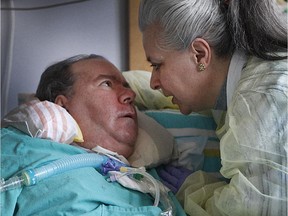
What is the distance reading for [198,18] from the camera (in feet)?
3.34

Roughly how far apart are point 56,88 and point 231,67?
0.57m

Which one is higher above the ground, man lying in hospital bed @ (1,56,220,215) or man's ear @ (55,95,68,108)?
man's ear @ (55,95,68,108)

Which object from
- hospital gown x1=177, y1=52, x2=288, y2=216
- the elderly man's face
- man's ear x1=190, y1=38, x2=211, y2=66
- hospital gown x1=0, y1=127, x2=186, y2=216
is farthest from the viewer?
the elderly man's face

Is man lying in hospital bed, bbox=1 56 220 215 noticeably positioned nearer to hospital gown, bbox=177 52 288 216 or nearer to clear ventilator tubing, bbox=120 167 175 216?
clear ventilator tubing, bbox=120 167 175 216

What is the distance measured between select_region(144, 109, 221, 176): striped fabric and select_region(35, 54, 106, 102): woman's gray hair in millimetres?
335

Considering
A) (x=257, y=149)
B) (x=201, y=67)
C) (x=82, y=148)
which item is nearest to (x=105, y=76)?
(x=82, y=148)

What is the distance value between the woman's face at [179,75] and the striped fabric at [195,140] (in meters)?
0.21

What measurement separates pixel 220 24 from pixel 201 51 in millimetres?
86

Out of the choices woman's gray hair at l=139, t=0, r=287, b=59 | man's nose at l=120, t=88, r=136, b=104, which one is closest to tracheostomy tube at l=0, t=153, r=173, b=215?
man's nose at l=120, t=88, r=136, b=104

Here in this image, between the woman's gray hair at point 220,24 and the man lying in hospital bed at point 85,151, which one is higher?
the woman's gray hair at point 220,24

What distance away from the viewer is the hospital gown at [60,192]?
0.92 m

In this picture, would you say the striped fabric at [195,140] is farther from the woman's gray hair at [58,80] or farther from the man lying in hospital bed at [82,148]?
the woman's gray hair at [58,80]

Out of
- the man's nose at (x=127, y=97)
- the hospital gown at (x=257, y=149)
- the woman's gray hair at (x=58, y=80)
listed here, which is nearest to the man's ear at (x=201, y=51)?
the hospital gown at (x=257, y=149)

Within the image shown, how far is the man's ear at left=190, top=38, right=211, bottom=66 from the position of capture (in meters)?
1.02
